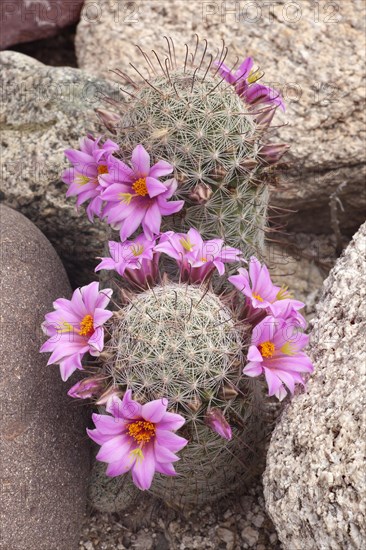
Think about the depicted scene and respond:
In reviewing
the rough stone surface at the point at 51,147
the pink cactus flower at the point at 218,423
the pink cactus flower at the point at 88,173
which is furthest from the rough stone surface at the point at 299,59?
the pink cactus flower at the point at 218,423

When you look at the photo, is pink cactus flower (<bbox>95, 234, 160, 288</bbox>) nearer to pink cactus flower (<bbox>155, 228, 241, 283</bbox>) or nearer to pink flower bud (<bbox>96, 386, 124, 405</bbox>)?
pink cactus flower (<bbox>155, 228, 241, 283</bbox>)

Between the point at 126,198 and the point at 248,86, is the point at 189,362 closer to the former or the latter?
the point at 126,198

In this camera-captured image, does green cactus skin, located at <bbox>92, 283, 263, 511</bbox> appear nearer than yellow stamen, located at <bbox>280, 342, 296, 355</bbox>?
Yes

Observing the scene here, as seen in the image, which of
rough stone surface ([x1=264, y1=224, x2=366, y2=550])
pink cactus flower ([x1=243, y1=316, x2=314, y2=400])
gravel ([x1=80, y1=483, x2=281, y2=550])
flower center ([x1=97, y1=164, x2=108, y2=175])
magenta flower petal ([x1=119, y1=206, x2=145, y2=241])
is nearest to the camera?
rough stone surface ([x1=264, y1=224, x2=366, y2=550])

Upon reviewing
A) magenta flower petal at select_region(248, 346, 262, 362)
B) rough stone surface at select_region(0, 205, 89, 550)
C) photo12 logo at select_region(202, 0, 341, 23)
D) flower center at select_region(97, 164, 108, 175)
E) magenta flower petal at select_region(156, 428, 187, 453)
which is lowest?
rough stone surface at select_region(0, 205, 89, 550)

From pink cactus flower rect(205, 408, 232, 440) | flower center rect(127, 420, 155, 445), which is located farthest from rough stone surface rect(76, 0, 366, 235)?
flower center rect(127, 420, 155, 445)

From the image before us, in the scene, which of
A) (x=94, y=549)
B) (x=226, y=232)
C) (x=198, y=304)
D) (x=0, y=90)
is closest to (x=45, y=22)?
(x=0, y=90)

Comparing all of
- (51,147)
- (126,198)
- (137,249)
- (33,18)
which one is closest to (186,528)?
(137,249)

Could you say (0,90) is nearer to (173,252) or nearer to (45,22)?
(45,22)
